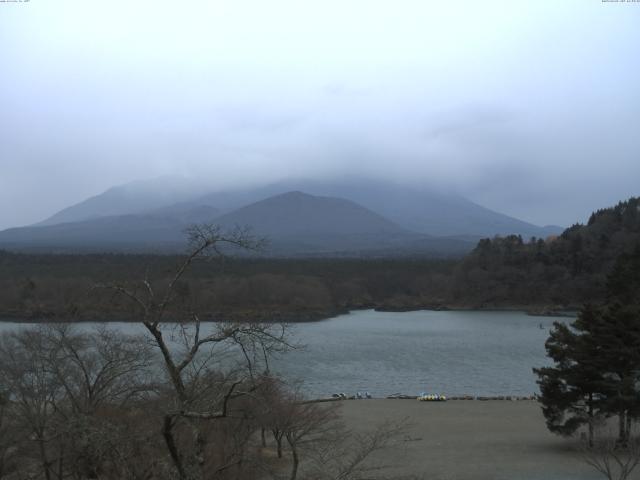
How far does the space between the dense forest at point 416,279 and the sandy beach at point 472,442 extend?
32.0 m

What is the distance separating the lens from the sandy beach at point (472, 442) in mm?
13201

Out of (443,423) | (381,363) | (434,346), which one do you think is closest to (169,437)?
(443,423)

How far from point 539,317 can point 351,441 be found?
1683 inches

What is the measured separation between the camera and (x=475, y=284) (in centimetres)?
6625

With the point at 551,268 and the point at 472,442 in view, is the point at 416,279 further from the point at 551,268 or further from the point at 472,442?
the point at 472,442

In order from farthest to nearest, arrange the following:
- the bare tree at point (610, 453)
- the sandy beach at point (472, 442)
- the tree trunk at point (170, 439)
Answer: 1. the sandy beach at point (472, 442)
2. the bare tree at point (610, 453)
3. the tree trunk at point (170, 439)

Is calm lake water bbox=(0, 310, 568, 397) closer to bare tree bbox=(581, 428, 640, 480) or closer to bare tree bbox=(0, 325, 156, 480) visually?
bare tree bbox=(0, 325, 156, 480)

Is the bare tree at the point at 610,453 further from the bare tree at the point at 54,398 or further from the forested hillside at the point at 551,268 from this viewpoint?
the forested hillside at the point at 551,268

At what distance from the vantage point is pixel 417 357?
32.4 m

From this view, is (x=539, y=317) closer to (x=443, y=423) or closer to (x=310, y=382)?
(x=310, y=382)

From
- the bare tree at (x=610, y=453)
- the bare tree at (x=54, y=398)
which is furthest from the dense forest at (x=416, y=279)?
the bare tree at (x=54, y=398)

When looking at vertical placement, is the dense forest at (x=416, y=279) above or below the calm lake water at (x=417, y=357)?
above

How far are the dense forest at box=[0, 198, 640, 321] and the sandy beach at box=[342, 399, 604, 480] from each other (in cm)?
3197

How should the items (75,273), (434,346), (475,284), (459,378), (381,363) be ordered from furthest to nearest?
(475,284) < (75,273) < (434,346) < (381,363) < (459,378)
